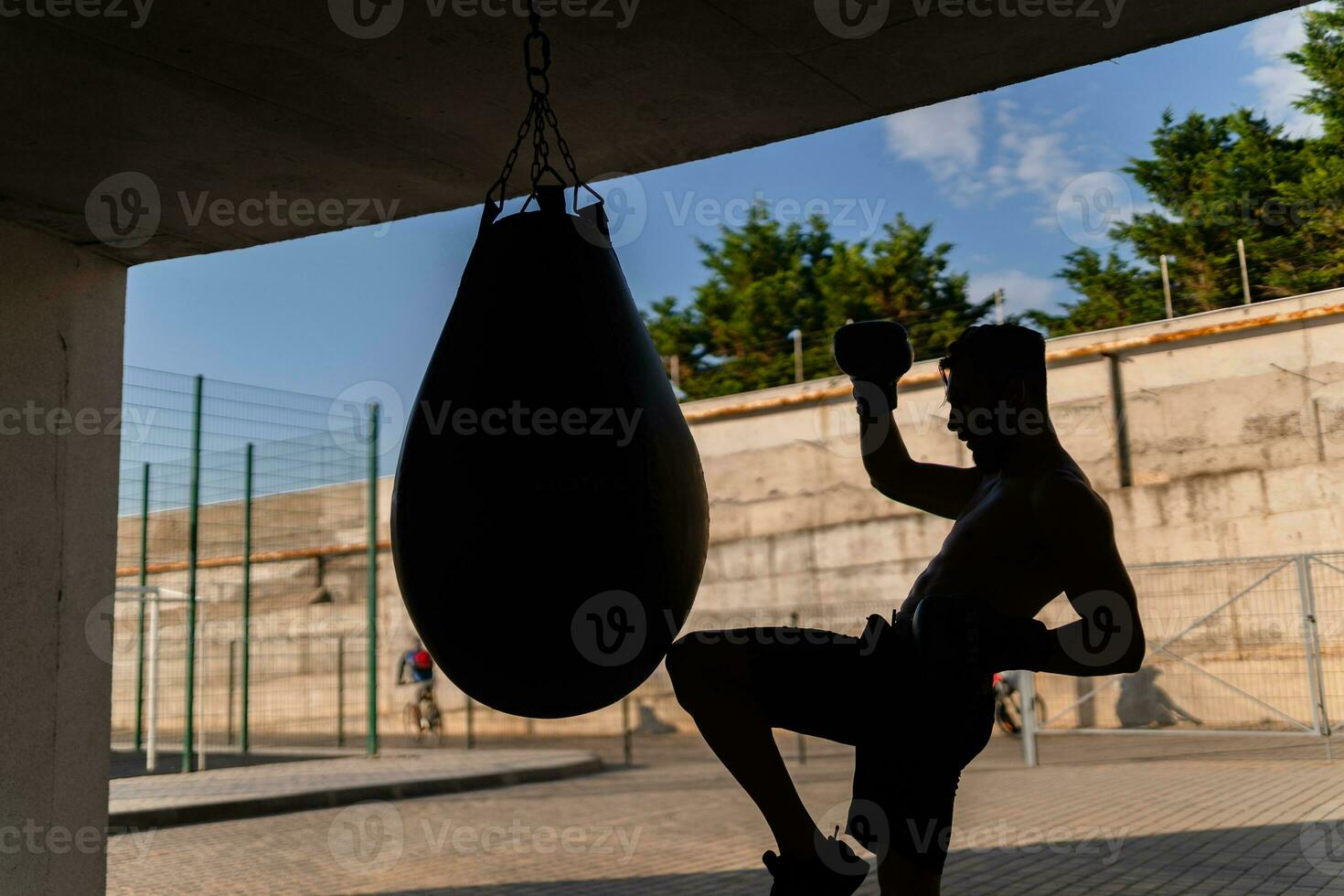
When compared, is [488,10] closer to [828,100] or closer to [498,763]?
[828,100]

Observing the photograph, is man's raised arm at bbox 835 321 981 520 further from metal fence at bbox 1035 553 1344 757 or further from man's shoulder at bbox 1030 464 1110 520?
metal fence at bbox 1035 553 1344 757

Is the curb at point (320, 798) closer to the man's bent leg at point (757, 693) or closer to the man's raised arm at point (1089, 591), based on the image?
the man's bent leg at point (757, 693)

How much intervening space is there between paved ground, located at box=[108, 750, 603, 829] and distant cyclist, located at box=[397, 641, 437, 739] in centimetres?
273

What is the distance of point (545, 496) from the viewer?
2.60m

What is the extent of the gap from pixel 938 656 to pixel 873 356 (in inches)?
42.5

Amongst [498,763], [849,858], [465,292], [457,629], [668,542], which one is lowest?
[498,763]

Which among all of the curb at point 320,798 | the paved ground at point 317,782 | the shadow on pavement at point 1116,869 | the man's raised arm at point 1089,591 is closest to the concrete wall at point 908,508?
the paved ground at point 317,782

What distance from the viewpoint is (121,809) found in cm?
977

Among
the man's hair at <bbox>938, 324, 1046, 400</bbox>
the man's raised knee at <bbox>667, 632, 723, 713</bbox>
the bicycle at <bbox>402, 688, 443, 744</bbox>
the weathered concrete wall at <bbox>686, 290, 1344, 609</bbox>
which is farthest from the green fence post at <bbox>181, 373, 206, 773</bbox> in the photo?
the man's hair at <bbox>938, 324, 1046, 400</bbox>

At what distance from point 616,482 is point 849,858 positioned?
0.94m

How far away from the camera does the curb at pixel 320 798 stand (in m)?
9.75

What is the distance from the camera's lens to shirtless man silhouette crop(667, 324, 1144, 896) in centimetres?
252

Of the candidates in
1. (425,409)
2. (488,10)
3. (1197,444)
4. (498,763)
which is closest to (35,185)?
(488,10)

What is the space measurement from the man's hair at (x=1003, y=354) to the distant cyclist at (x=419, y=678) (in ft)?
50.9
